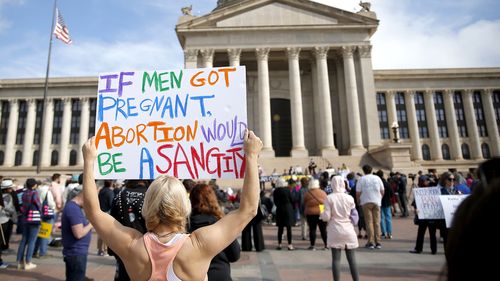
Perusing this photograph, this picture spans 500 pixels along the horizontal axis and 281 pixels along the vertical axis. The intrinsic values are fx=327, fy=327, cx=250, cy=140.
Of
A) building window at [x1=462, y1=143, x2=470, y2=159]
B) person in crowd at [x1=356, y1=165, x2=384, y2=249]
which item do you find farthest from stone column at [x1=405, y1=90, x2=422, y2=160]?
person in crowd at [x1=356, y1=165, x2=384, y2=249]

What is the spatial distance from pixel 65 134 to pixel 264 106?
35.0m

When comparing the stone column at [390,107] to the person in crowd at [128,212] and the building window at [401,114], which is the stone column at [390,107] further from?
the person in crowd at [128,212]

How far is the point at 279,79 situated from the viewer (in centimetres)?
4081

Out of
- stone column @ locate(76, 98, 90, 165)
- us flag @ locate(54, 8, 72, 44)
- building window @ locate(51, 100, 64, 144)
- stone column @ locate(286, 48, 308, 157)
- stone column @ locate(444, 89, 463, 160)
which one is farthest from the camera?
building window @ locate(51, 100, 64, 144)

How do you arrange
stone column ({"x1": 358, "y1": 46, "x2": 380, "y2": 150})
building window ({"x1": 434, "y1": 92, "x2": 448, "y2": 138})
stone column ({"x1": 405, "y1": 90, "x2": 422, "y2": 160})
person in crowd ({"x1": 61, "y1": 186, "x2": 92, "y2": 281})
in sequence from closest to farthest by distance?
person in crowd ({"x1": 61, "y1": 186, "x2": 92, "y2": 281}) < stone column ({"x1": 358, "y1": 46, "x2": 380, "y2": 150}) < stone column ({"x1": 405, "y1": 90, "x2": 422, "y2": 160}) < building window ({"x1": 434, "y1": 92, "x2": 448, "y2": 138})

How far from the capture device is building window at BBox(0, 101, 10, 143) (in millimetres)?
53881

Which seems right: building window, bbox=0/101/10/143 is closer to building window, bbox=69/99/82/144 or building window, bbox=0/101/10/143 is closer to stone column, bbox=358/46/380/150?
building window, bbox=69/99/82/144

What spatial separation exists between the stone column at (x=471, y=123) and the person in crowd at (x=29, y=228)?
57557mm

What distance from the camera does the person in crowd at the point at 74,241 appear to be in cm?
446

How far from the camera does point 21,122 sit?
2121 inches

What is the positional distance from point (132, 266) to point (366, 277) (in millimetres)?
5511

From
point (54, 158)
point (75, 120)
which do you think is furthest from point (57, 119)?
point (54, 158)

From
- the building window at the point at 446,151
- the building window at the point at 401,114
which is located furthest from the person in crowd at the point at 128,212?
the building window at the point at 446,151

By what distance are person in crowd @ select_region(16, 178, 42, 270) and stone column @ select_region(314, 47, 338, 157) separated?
94.9 ft
